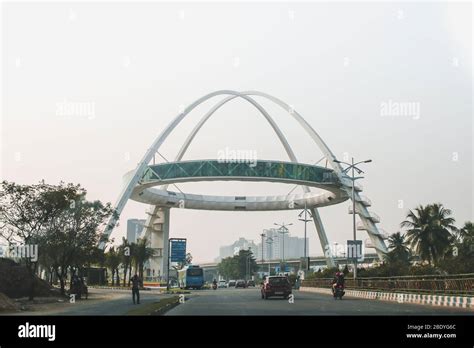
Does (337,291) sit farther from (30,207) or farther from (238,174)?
(238,174)

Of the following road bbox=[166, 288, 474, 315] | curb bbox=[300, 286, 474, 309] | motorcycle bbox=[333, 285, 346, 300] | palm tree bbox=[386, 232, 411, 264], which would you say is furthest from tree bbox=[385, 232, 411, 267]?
road bbox=[166, 288, 474, 315]

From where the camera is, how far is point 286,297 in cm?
4009

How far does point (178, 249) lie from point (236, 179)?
3923 cm

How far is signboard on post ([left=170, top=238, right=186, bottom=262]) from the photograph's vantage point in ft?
179

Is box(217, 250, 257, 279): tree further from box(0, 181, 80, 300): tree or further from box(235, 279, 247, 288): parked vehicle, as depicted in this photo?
box(0, 181, 80, 300): tree

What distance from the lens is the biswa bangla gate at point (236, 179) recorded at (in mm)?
93688

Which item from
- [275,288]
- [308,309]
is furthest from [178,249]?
[308,309]

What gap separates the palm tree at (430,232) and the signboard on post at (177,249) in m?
27.9

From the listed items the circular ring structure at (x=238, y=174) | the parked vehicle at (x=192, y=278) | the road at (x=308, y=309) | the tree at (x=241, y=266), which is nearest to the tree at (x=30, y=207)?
the road at (x=308, y=309)

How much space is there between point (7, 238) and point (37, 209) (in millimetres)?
3734

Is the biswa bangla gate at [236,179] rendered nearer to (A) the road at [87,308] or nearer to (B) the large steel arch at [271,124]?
(B) the large steel arch at [271,124]
